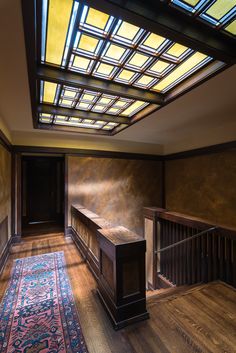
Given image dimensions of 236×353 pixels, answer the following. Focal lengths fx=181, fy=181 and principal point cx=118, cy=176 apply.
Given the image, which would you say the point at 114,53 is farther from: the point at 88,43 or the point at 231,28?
the point at 231,28

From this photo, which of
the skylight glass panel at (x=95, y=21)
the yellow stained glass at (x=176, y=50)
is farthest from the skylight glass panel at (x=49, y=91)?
the yellow stained glass at (x=176, y=50)

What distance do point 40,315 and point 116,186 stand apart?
382cm

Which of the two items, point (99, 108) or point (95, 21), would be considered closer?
point (95, 21)

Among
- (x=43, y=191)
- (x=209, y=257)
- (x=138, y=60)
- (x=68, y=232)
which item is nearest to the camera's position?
(x=138, y=60)

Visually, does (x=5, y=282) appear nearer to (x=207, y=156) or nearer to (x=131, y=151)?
(x=131, y=151)

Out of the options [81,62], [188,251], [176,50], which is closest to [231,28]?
[176,50]

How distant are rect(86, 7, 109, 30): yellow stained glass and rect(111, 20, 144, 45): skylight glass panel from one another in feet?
0.38

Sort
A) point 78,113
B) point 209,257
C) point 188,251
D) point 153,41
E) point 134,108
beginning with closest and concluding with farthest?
point 153,41 < point 209,257 < point 188,251 < point 134,108 < point 78,113

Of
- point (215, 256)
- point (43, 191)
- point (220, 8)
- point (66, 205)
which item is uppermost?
point (220, 8)

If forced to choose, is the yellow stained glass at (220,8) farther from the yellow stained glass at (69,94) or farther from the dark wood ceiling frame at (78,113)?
the dark wood ceiling frame at (78,113)

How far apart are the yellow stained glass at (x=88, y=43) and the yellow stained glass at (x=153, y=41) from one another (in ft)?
1.59

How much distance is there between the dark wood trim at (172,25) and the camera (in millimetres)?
1303

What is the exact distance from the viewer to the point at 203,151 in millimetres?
4660

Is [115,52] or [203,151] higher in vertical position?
[115,52]
